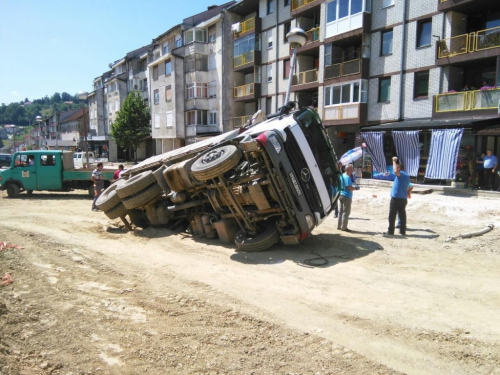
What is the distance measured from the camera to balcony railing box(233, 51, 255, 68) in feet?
110

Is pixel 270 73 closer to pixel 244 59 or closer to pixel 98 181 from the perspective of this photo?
pixel 244 59

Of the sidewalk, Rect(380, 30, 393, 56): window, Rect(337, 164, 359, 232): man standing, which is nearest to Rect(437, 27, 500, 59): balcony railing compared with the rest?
Rect(380, 30, 393, 56): window

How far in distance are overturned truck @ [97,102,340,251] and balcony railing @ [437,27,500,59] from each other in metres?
15.2

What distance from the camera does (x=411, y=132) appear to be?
18.2 meters

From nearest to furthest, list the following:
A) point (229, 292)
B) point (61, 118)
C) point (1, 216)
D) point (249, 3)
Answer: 1. point (229, 292)
2. point (1, 216)
3. point (249, 3)
4. point (61, 118)

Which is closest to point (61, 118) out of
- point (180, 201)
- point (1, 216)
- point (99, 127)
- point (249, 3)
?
point (99, 127)

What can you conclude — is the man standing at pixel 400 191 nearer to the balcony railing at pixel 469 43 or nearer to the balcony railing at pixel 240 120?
the balcony railing at pixel 469 43

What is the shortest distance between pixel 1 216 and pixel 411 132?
17.0 m

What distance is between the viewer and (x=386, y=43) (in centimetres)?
2327

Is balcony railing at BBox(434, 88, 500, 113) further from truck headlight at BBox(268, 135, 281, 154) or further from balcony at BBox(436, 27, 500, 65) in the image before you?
truck headlight at BBox(268, 135, 281, 154)

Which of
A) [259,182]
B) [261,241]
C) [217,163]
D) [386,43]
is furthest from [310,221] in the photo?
[386,43]

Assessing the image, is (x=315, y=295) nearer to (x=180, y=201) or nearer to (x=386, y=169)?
(x=180, y=201)

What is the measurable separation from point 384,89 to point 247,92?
1410 centimetres

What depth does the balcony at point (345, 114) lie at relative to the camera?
78.9ft
